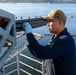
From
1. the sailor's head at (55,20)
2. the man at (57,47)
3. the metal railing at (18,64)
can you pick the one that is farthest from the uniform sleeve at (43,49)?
the metal railing at (18,64)

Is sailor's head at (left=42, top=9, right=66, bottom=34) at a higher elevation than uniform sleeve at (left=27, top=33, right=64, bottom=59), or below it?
higher

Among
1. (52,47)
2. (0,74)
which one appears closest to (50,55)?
(52,47)

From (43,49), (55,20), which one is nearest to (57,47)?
(43,49)

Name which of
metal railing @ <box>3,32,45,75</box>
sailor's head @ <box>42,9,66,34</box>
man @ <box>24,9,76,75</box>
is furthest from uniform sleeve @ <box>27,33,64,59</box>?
metal railing @ <box>3,32,45,75</box>

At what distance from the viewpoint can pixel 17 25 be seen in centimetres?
263

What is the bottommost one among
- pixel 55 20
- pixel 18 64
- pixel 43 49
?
pixel 18 64

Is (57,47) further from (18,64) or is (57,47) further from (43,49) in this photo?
(18,64)

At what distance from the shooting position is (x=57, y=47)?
2.56 m

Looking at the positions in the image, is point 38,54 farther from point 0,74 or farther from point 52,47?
point 0,74

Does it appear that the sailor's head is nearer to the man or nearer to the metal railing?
the man

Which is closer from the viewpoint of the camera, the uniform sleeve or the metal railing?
the uniform sleeve

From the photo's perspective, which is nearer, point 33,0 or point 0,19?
point 0,19

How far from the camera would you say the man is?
8.37ft

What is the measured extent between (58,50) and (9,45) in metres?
0.50
